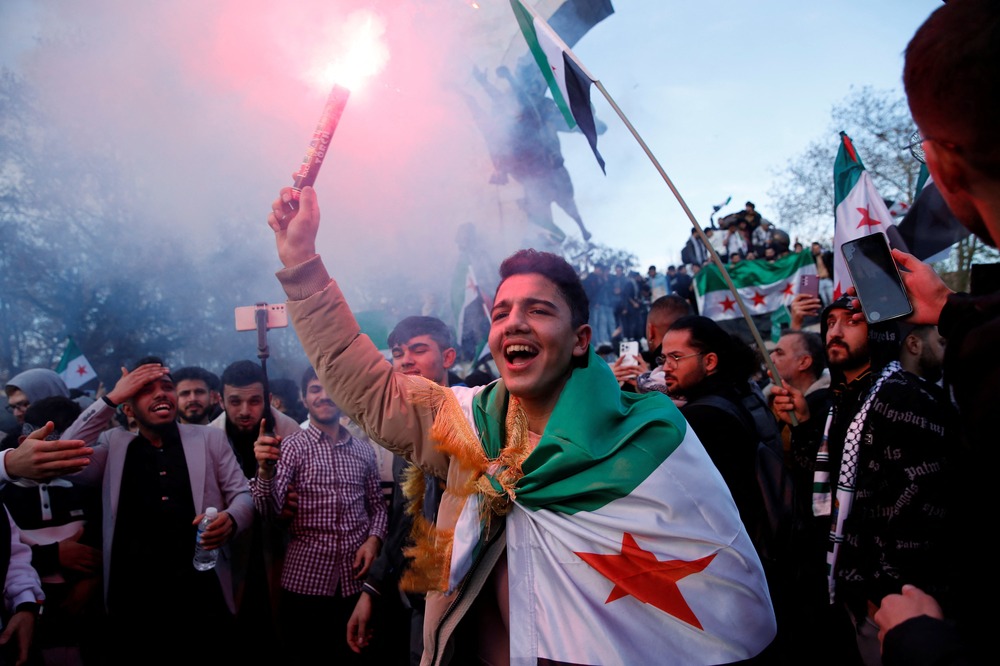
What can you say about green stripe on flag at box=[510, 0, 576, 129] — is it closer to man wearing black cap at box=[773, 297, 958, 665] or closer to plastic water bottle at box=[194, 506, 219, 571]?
man wearing black cap at box=[773, 297, 958, 665]

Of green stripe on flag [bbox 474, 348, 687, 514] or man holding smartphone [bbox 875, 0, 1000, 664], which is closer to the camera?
man holding smartphone [bbox 875, 0, 1000, 664]

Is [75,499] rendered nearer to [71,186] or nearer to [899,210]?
[71,186]

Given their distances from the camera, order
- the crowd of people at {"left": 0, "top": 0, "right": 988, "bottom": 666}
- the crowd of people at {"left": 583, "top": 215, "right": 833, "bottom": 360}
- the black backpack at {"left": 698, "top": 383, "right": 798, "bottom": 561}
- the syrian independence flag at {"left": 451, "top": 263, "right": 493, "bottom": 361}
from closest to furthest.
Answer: the crowd of people at {"left": 0, "top": 0, "right": 988, "bottom": 666}
the black backpack at {"left": 698, "top": 383, "right": 798, "bottom": 561}
the syrian independence flag at {"left": 451, "top": 263, "right": 493, "bottom": 361}
the crowd of people at {"left": 583, "top": 215, "right": 833, "bottom": 360}

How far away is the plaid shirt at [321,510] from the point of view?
3670mm

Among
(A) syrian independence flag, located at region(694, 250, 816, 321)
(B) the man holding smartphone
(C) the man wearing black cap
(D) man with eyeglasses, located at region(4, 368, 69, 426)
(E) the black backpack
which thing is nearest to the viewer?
(B) the man holding smartphone

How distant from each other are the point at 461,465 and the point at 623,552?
520mm

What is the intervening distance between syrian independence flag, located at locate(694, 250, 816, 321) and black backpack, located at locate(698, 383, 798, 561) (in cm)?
782

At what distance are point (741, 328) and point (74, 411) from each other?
33.9 feet

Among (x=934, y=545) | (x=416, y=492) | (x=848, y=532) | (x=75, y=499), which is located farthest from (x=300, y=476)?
(x=934, y=545)

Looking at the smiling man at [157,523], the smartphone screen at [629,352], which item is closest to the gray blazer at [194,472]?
the smiling man at [157,523]

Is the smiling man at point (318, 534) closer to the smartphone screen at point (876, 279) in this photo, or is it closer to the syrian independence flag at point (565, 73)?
the syrian independence flag at point (565, 73)

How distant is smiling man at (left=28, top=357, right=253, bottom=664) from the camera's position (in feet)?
11.1

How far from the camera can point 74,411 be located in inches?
158

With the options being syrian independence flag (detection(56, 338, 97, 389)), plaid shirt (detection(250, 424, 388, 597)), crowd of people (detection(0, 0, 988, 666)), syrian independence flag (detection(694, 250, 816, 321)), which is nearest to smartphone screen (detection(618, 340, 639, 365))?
crowd of people (detection(0, 0, 988, 666))
